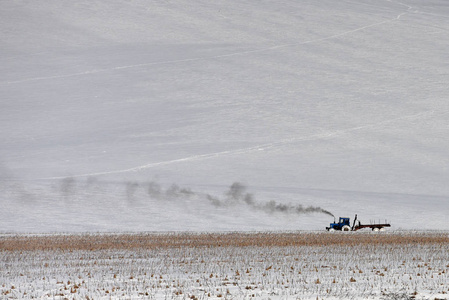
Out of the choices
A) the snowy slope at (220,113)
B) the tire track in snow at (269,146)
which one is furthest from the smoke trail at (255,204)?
the tire track in snow at (269,146)

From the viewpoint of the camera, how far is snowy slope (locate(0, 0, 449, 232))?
54.6 metres

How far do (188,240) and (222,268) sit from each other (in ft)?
39.9

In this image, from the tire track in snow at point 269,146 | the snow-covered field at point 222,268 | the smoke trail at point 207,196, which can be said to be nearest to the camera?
the snow-covered field at point 222,268

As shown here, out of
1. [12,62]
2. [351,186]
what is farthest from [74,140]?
[12,62]

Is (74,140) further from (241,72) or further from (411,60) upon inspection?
(411,60)

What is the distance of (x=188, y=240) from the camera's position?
35188 millimetres

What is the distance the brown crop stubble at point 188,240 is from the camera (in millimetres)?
31356

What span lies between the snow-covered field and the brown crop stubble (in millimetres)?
46

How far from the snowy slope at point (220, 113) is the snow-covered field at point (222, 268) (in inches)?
547

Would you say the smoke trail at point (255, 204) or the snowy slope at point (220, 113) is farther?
the snowy slope at point (220, 113)

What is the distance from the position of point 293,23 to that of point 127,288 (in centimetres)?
10425

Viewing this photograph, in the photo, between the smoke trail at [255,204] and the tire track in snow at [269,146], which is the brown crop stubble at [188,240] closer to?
the smoke trail at [255,204]

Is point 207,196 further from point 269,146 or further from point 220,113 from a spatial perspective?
point 220,113

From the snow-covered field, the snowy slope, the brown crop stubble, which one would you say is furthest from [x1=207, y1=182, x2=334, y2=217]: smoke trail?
the snow-covered field
